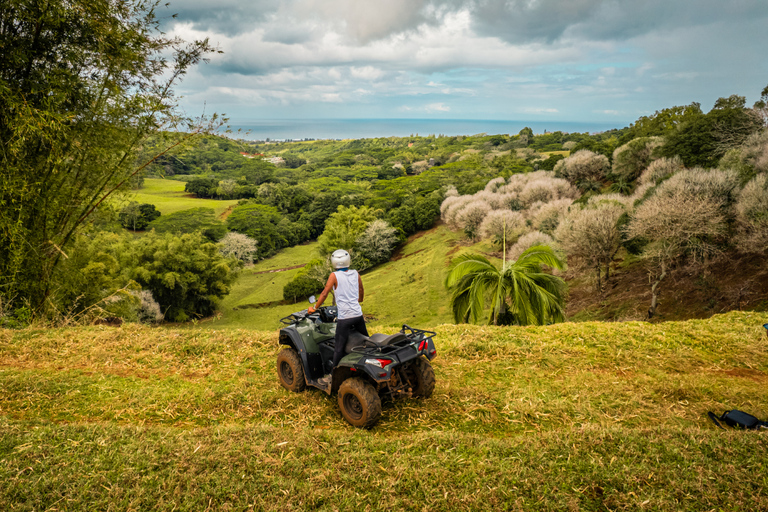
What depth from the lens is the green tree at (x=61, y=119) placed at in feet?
23.3

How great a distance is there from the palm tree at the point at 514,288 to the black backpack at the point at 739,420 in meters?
5.05

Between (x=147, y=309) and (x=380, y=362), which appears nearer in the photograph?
(x=380, y=362)

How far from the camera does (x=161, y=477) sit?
11.8 feet

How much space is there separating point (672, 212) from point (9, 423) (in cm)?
2494

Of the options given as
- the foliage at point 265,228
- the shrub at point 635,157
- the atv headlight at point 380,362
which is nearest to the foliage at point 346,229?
the foliage at point 265,228

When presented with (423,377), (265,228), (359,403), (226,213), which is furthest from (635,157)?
(226,213)

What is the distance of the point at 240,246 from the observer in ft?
185

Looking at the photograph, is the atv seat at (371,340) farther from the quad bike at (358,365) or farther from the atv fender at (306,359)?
the atv fender at (306,359)

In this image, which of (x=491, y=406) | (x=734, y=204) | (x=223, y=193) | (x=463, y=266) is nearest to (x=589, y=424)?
(x=491, y=406)

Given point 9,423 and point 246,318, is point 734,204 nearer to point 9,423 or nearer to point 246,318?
point 9,423

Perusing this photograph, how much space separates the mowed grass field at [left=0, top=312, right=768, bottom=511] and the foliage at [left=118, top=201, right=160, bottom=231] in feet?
188

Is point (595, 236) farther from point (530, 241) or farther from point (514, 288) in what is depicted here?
point (514, 288)

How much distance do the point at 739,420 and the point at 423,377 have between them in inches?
152

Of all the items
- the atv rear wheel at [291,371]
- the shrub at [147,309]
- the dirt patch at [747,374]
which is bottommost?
the shrub at [147,309]
